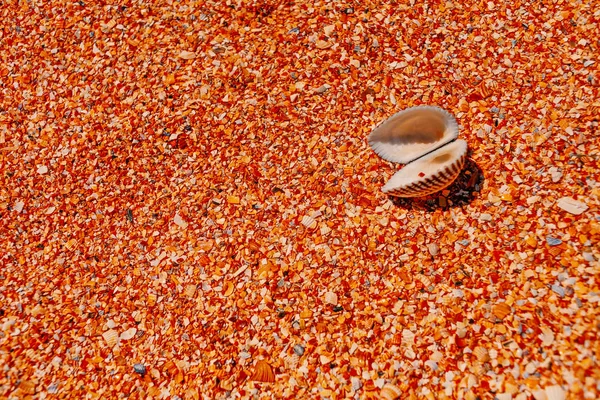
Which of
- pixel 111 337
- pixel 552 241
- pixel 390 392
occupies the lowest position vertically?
pixel 390 392

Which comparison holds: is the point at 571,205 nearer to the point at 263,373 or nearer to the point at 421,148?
the point at 421,148

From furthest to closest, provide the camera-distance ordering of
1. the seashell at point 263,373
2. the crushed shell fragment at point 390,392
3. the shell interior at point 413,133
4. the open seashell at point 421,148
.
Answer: the shell interior at point 413,133 → the open seashell at point 421,148 → the seashell at point 263,373 → the crushed shell fragment at point 390,392

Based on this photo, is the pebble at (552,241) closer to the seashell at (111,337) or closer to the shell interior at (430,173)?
the shell interior at (430,173)

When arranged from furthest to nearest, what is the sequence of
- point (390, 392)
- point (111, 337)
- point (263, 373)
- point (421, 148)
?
point (421, 148)
point (111, 337)
point (263, 373)
point (390, 392)

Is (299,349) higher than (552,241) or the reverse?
the reverse

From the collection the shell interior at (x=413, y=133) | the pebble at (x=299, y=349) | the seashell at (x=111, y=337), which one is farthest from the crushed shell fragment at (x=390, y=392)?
the seashell at (x=111, y=337)

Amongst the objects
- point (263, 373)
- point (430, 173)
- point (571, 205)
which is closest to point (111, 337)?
point (263, 373)
